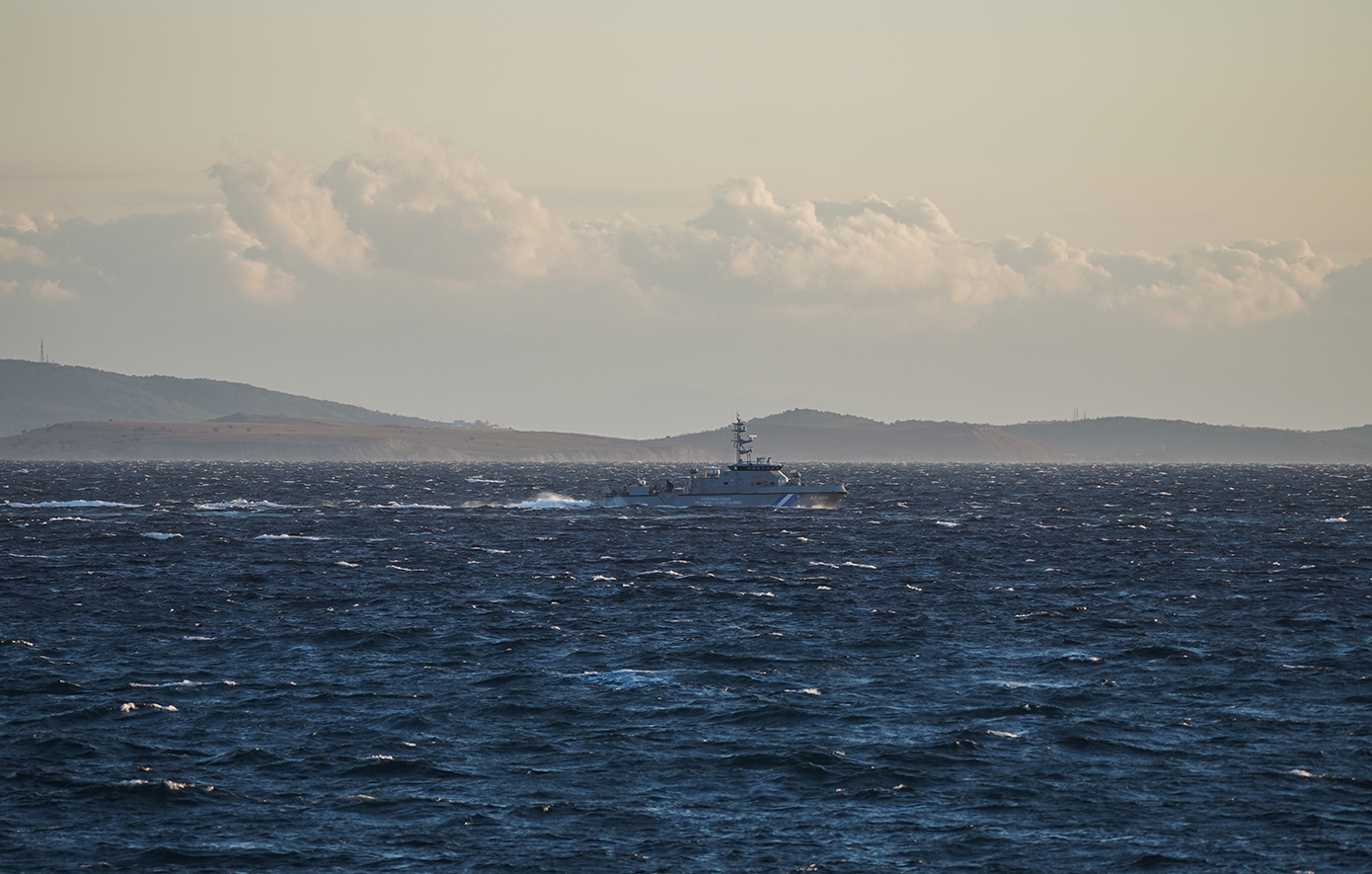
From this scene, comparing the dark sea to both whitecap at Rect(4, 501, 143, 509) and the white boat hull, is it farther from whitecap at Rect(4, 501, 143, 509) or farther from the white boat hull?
whitecap at Rect(4, 501, 143, 509)

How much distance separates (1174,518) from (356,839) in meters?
112

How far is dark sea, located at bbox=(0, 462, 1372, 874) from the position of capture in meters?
25.5

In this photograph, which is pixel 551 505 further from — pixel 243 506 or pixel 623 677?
pixel 623 677

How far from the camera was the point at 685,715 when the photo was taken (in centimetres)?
3634

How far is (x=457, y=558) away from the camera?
81.8m

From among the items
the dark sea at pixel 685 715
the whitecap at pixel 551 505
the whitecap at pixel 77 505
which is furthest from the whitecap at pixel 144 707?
the whitecap at pixel 77 505

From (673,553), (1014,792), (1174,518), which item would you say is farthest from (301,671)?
(1174,518)

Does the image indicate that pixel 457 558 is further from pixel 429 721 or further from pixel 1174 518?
pixel 1174 518

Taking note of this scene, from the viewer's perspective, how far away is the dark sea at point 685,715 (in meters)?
25.5

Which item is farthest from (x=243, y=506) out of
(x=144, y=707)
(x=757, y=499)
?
(x=144, y=707)

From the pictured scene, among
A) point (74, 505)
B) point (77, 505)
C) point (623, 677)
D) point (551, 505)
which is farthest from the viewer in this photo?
point (551, 505)

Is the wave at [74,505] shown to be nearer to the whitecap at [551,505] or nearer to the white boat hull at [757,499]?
the whitecap at [551,505]

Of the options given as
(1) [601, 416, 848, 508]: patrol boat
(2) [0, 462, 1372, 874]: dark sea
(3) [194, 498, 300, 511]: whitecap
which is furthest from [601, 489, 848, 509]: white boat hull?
(2) [0, 462, 1372, 874]: dark sea

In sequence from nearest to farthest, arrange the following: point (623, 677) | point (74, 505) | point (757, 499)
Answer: point (623, 677)
point (757, 499)
point (74, 505)
